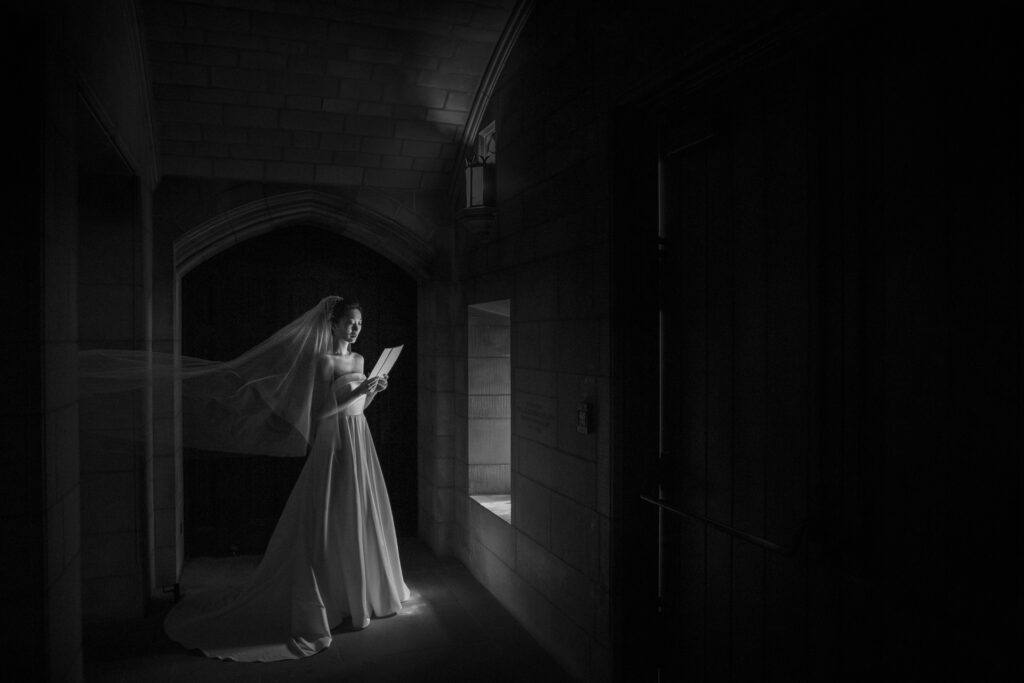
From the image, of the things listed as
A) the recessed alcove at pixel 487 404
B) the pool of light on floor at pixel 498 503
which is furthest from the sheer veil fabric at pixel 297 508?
the recessed alcove at pixel 487 404

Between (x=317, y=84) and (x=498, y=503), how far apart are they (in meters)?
2.84

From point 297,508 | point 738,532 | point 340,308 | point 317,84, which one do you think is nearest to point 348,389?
point 340,308

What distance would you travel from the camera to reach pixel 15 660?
1.93m

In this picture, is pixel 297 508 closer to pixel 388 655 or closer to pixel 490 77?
pixel 388 655

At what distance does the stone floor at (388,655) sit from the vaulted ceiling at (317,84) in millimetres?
2834

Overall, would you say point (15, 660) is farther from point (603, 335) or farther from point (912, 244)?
point (912, 244)

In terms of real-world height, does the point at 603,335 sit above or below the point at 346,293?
below

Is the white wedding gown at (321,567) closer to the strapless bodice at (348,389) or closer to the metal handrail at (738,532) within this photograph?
the strapless bodice at (348,389)

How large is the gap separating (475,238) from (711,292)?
2.45 meters

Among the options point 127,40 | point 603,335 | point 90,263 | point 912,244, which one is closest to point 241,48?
point 127,40

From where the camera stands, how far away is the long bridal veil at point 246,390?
3525mm

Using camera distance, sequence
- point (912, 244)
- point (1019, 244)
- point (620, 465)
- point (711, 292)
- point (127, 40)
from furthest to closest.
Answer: point (127, 40)
point (620, 465)
point (711, 292)
point (912, 244)
point (1019, 244)

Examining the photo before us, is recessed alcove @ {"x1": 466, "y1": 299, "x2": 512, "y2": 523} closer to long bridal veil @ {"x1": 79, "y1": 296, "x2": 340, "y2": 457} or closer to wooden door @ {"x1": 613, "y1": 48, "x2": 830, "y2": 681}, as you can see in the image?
long bridal veil @ {"x1": 79, "y1": 296, "x2": 340, "y2": 457}

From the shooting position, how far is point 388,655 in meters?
3.56
